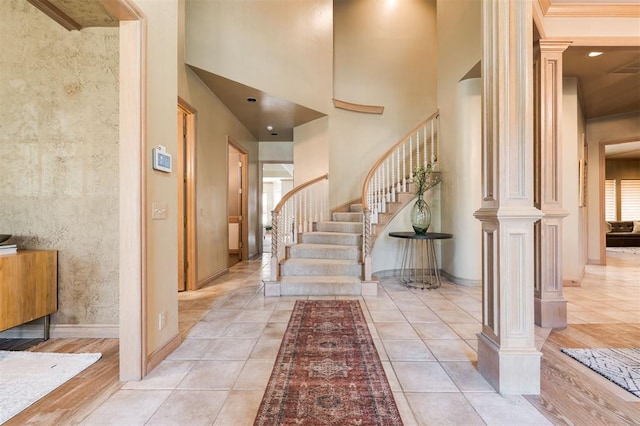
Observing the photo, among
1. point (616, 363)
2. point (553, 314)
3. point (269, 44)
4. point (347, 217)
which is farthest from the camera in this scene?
point (347, 217)

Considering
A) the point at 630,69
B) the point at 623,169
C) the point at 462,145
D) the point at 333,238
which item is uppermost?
the point at 630,69

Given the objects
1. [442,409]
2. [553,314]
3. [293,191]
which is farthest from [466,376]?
[293,191]

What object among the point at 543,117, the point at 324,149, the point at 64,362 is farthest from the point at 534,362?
the point at 324,149

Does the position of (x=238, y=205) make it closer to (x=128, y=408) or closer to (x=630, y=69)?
(x=128, y=408)

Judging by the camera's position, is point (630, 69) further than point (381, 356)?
Yes

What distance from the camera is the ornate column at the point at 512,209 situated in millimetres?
1740

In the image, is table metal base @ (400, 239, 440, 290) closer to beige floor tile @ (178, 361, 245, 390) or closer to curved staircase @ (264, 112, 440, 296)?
curved staircase @ (264, 112, 440, 296)

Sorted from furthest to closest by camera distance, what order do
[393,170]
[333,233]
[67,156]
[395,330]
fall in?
1. [393,170]
2. [333,233]
3. [395,330]
4. [67,156]

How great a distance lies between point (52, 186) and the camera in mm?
2590

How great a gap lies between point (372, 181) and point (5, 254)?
173 inches

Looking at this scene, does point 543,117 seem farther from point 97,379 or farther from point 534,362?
point 97,379

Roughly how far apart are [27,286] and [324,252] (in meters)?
3.16

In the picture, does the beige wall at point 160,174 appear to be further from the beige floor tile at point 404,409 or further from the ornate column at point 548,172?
the ornate column at point 548,172

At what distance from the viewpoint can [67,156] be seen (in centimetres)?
258
